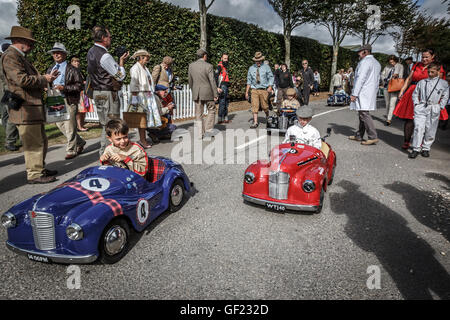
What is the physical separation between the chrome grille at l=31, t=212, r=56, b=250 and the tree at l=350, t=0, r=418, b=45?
1178 inches

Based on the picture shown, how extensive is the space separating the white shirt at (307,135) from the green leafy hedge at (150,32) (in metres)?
8.48

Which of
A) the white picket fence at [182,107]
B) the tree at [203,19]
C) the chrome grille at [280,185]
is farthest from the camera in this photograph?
the tree at [203,19]

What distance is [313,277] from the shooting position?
2.41 metres

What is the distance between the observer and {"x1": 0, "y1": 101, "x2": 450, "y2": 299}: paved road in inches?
88.8

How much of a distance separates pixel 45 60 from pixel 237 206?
924 cm

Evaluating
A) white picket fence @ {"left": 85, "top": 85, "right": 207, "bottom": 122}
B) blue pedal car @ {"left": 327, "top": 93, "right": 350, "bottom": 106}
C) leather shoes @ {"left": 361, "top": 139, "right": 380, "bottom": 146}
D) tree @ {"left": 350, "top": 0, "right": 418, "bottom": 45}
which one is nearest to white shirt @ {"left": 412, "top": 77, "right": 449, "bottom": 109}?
leather shoes @ {"left": 361, "top": 139, "right": 380, "bottom": 146}

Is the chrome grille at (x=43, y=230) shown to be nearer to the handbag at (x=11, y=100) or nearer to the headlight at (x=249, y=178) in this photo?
the headlight at (x=249, y=178)

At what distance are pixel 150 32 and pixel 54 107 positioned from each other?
25.2ft

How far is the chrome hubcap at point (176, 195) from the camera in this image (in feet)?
11.9

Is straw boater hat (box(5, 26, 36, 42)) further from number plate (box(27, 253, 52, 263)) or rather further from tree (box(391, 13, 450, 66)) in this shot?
tree (box(391, 13, 450, 66))

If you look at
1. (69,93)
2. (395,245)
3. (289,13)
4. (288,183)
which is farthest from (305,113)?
(289,13)

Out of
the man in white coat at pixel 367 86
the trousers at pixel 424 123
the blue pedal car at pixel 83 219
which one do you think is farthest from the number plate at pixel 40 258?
the man in white coat at pixel 367 86

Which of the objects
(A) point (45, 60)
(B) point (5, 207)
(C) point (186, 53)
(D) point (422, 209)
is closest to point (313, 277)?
(D) point (422, 209)
